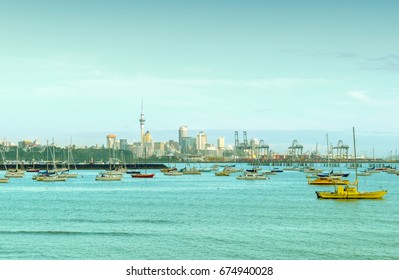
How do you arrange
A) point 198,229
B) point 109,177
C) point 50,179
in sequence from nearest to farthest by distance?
point 198,229, point 50,179, point 109,177

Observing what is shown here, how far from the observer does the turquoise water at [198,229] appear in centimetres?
3219

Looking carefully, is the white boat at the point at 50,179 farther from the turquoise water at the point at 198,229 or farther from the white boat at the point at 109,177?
the turquoise water at the point at 198,229

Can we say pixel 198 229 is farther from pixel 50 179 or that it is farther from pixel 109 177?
pixel 109 177

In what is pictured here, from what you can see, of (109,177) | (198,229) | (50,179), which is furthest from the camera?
(109,177)

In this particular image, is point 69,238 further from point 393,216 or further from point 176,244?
point 393,216

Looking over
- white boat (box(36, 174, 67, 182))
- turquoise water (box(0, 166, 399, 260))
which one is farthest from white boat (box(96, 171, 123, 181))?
turquoise water (box(0, 166, 399, 260))

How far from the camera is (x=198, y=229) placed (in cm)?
4006

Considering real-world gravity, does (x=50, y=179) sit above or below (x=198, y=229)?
above

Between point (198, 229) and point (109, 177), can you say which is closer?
point (198, 229)

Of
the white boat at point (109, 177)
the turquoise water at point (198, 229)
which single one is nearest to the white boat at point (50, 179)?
the white boat at point (109, 177)

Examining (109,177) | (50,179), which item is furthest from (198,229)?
(109,177)
